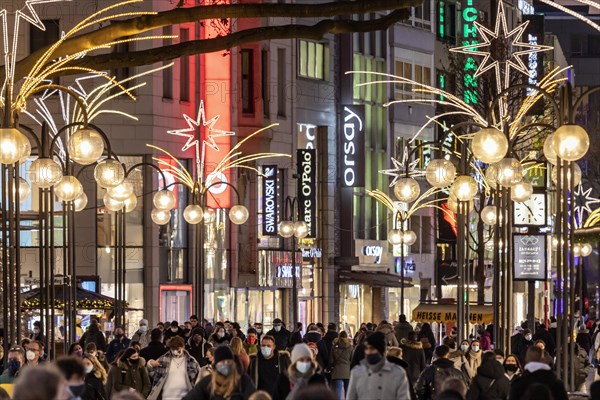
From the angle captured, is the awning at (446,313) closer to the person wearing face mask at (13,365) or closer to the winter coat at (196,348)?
the winter coat at (196,348)

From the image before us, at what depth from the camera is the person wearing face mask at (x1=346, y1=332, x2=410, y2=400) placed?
1631 centimetres

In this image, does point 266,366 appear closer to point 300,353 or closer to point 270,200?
point 300,353

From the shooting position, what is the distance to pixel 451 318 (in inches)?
2019

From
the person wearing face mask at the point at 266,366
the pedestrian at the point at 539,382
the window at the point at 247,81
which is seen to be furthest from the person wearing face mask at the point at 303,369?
the window at the point at 247,81

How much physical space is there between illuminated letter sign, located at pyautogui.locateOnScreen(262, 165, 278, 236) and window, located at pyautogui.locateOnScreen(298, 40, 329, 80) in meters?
6.96

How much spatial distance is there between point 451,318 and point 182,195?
1072 cm

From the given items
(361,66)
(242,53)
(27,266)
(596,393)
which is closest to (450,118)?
(361,66)

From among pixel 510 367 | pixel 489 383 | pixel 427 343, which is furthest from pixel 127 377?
pixel 427 343

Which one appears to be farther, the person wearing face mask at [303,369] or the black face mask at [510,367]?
the black face mask at [510,367]

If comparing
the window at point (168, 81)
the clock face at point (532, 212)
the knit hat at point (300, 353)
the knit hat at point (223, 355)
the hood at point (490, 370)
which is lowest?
the hood at point (490, 370)

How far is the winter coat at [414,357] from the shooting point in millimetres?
30438

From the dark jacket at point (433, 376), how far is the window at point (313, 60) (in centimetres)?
4407

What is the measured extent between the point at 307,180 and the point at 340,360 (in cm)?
3375

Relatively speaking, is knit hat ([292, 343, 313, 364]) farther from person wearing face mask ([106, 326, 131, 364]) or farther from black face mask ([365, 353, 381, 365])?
person wearing face mask ([106, 326, 131, 364])
